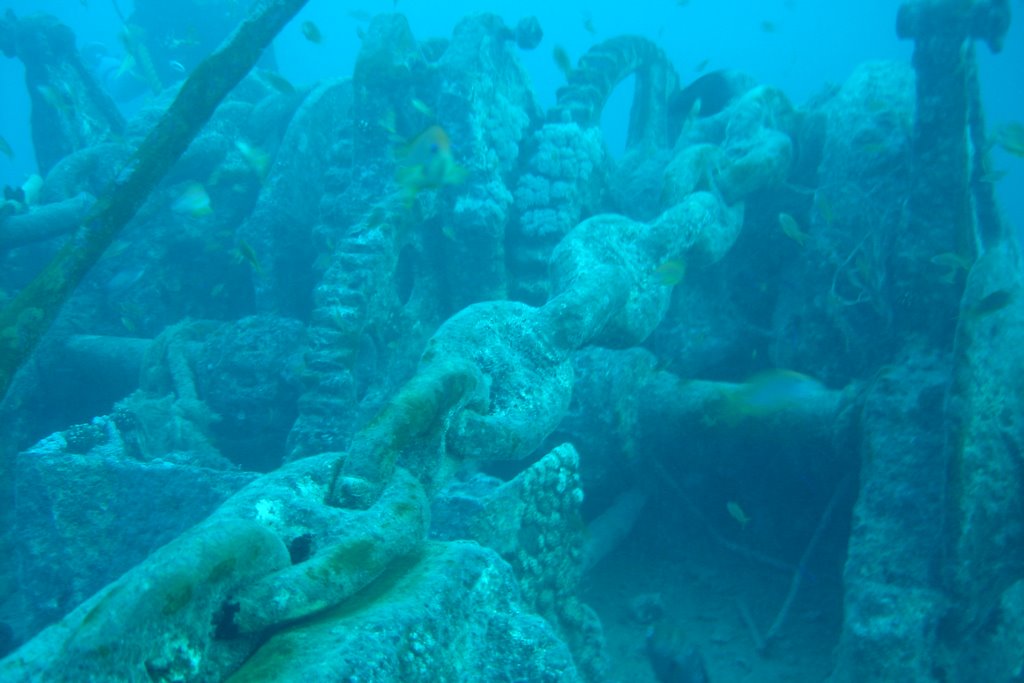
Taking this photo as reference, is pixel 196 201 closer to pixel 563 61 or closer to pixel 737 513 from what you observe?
pixel 563 61

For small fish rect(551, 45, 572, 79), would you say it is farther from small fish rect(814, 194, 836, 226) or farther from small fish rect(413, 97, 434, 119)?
small fish rect(814, 194, 836, 226)

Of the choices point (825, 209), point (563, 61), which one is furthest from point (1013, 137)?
Result: point (563, 61)

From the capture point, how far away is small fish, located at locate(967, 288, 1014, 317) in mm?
4273

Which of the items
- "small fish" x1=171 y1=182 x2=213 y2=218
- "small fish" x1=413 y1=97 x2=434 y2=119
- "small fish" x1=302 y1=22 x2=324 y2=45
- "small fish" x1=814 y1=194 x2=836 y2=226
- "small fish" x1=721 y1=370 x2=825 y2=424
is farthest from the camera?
"small fish" x1=302 y1=22 x2=324 y2=45

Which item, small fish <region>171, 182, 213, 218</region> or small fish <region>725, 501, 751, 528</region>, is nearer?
small fish <region>725, 501, 751, 528</region>

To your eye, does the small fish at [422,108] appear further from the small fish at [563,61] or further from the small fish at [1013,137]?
the small fish at [1013,137]

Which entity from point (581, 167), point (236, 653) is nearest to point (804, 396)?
point (581, 167)

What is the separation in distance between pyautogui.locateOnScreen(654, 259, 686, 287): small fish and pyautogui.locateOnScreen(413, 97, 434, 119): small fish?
10.2 ft

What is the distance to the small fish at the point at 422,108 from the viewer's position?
662 cm

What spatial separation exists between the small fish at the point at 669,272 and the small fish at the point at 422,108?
310cm

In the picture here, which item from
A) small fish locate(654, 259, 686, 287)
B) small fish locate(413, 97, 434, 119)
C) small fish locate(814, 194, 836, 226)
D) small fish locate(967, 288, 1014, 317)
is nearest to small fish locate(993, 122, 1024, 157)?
small fish locate(814, 194, 836, 226)

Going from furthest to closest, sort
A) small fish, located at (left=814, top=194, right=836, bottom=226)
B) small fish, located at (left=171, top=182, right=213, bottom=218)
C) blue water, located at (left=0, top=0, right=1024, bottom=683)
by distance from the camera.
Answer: small fish, located at (left=171, top=182, right=213, bottom=218) → small fish, located at (left=814, top=194, right=836, bottom=226) → blue water, located at (left=0, top=0, right=1024, bottom=683)

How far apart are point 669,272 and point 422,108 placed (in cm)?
322

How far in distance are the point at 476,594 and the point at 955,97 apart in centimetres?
604
